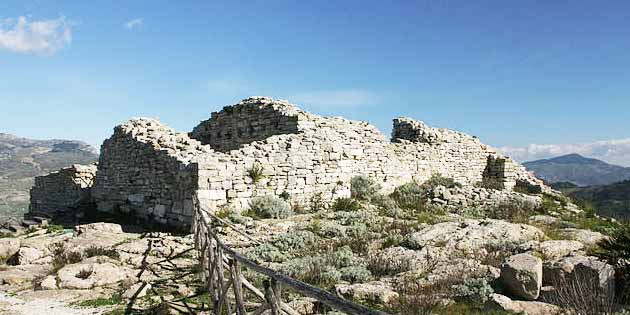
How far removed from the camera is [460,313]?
7137 mm

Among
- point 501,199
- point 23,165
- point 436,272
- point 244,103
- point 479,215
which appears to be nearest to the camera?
point 436,272

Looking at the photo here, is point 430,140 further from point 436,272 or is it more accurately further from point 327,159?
point 436,272

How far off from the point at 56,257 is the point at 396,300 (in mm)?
8614

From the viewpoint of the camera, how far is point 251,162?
51.1 ft

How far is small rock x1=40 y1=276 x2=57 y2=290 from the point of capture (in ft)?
29.8

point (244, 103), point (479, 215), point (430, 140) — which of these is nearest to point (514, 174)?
point (430, 140)

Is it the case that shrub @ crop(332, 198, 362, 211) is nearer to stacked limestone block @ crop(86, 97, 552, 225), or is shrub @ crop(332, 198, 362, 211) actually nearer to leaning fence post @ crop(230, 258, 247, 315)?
stacked limestone block @ crop(86, 97, 552, 225)

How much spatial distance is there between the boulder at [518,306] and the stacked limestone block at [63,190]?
1849cm

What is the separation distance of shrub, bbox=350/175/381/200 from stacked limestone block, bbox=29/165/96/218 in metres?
12.4

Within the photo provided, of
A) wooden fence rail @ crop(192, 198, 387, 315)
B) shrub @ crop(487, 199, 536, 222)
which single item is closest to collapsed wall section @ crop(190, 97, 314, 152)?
shrub @ crop(487, 199, 536, 222)

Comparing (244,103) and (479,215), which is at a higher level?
(244,103)

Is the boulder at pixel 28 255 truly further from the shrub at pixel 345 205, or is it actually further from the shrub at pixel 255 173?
the shrub at pixel 345 205

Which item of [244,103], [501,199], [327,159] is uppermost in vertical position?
[244,103]

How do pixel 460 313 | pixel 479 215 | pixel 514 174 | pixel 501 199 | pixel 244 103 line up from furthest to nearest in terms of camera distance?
pixel 514 174
pixel 244 103
pixel 501 199
pixel 479 215
pixel 460 313
